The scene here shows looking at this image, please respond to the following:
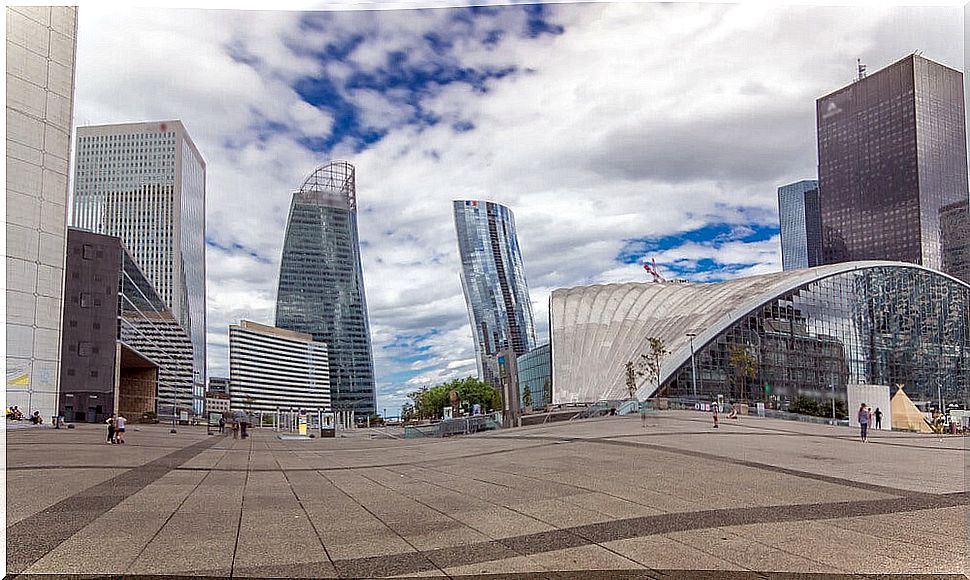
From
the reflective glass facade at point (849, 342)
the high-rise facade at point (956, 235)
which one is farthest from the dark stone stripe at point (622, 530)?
the reflective glass facade at point (849, 342)

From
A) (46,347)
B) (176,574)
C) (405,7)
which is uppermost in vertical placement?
(405,7)

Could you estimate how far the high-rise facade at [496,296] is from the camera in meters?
108

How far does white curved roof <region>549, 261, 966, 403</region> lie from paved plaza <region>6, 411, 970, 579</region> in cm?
3985

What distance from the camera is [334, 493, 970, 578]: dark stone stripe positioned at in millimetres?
5480

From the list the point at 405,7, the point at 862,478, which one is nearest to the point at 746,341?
the point at 862,478

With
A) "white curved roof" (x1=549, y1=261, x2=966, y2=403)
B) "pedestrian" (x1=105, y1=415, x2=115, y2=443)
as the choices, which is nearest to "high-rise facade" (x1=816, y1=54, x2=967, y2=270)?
"pedestrian" (x1=105, y1=415, x2=115, y2=443)

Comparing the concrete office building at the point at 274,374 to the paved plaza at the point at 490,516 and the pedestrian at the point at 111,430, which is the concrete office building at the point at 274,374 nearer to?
the pedestrian at the point at 111,430

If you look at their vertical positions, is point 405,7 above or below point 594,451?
above

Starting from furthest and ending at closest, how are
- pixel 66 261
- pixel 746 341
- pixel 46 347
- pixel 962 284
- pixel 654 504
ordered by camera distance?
pixel 962 284 → pixel 746 341 → pixel 66 261 → pixel 46 347 → pixel 654 504

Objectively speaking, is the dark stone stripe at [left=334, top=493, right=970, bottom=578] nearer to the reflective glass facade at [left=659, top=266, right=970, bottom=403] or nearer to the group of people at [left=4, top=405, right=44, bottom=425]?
the group of people at [left=4, top=405, right=44, bottom=425]

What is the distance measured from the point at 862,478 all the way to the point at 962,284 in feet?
174

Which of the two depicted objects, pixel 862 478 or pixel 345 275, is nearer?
pixel 862 478

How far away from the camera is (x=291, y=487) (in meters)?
9.37

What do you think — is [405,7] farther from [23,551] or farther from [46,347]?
[46,347]
